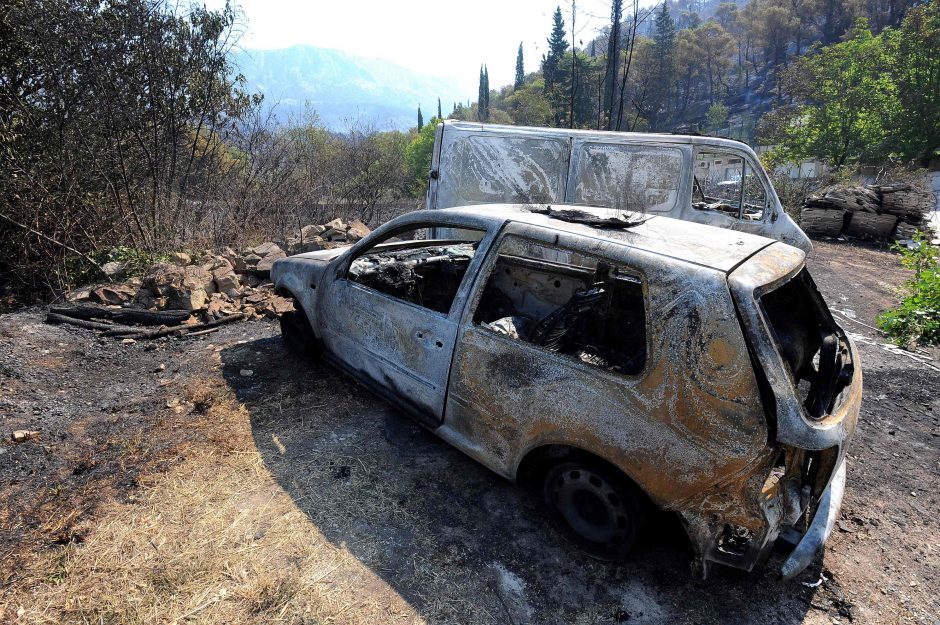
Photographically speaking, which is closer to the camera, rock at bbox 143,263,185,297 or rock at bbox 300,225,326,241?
rock at bbox 143,263,185,297

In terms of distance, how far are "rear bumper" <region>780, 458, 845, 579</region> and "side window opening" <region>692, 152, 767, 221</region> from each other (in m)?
4.26

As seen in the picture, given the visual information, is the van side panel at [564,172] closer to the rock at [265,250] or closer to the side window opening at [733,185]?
→ the side window opening at [733,185]

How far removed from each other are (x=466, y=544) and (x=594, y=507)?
2.24 ft

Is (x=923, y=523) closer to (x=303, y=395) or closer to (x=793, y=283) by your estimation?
(x=793, y=283)

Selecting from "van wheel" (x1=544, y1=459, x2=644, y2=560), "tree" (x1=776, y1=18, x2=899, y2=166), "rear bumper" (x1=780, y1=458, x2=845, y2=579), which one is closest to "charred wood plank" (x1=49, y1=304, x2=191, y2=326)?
"van wheel" (x1=544, y1=459, x2=644, y2=560)

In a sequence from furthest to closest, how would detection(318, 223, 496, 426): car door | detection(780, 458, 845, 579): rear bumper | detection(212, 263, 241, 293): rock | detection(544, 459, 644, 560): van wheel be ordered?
detection(212, 263, 241, 293): rock
detection(318, 223, 496, 426): car door
detection(544, 459, 644, 560): van wheel
detection(780, 458, 845, 579): rear bumper

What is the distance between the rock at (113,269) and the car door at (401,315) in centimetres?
404

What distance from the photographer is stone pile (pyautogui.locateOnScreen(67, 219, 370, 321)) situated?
5.18 metres

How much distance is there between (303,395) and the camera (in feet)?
12.2

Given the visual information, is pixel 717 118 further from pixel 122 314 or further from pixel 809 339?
pixel 122 314

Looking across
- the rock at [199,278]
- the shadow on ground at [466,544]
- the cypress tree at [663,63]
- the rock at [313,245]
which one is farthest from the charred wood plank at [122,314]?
the cypress tree at [663,63]

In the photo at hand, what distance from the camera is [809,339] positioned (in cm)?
245

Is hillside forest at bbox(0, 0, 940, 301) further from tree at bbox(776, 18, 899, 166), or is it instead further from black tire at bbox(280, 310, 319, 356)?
tree at bbox(776, 18, 899, 166)

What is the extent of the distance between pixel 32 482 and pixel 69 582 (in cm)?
97
